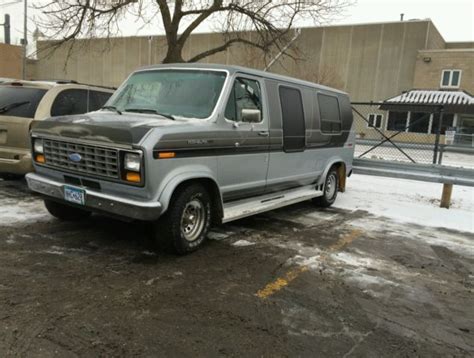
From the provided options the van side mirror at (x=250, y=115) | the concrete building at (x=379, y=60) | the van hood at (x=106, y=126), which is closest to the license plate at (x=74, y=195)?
the van hood at (x=106, y=126)

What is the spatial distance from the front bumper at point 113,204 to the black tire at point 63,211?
0.81 meters

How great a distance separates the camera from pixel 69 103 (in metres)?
7.34

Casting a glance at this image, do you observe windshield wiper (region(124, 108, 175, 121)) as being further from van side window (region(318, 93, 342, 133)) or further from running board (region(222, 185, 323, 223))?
van side window (region(318, 93, 342, 133))

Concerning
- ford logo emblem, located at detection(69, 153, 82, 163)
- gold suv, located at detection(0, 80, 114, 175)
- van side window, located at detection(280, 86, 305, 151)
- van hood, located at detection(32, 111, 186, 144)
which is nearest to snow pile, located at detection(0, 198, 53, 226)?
gold suv, located at detection(0, 80, 114, 175)

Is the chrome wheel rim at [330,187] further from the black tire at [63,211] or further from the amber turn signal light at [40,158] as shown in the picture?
the amber turn signal light at [40,158]

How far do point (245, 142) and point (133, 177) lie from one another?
1.74 metres

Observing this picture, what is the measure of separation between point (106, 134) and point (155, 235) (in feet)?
4.01

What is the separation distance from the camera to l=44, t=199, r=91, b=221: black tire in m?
5.82

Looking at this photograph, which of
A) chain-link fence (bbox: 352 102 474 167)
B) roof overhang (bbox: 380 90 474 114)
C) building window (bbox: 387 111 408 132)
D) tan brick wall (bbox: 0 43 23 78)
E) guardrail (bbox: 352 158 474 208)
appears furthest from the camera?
tan brick wall (bbox: 0 43 23 78)

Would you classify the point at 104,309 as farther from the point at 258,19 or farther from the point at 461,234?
the point at 258,19

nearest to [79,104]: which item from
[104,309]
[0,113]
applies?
[0,113]

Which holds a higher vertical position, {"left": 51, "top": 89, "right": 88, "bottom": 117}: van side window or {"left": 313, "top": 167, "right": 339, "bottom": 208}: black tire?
{"left": 51, "top": 89, "right": 88, "bottom": 117}: van side window

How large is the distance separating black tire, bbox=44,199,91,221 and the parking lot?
0.15 m

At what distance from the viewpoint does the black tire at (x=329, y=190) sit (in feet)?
26.7
